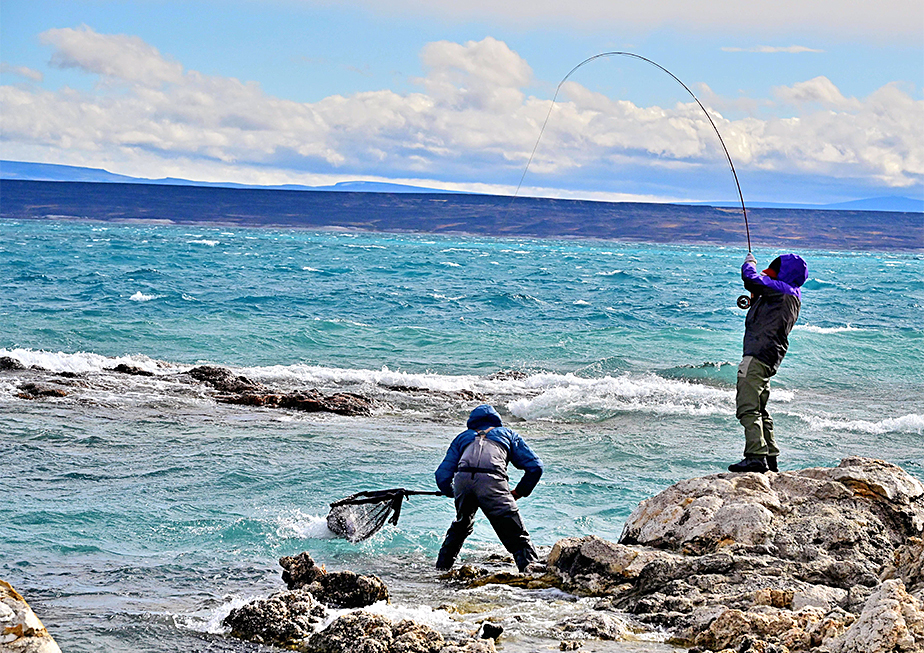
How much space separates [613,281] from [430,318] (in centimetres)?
2176

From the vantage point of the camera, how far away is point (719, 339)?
25969 millimetres

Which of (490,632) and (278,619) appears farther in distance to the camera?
(278,619)

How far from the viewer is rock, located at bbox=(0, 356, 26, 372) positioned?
51.0 ft

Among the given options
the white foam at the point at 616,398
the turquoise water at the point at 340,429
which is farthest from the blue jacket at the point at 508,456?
the white foam at the point at 616,398

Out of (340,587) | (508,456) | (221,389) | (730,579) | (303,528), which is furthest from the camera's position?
(221,389)

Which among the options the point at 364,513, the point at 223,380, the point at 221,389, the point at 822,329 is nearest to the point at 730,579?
the point at 364,513

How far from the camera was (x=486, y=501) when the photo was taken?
21.9ft

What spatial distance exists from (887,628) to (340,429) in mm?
8978

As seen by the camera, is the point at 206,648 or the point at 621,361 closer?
the point at 206,648

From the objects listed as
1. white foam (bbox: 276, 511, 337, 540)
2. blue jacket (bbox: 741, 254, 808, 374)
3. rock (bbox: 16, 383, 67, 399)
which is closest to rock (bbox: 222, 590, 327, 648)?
Answer: white foam (bbox: 276, 511, 337, 540)

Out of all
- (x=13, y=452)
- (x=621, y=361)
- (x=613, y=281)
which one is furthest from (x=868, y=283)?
(x=13, y=452)

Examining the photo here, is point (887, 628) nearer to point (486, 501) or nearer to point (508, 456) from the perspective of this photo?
point (486, 501)

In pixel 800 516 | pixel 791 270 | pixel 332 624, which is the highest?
pixel 791 270

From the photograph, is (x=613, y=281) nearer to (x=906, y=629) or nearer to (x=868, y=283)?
(x=868, y=283)
